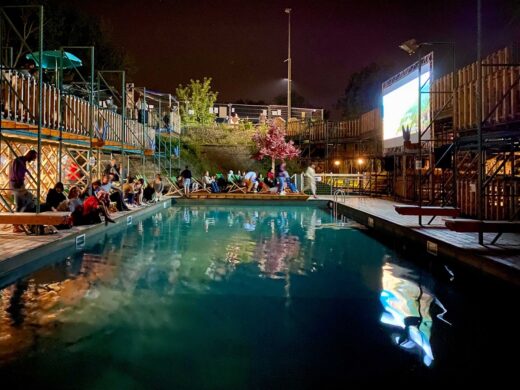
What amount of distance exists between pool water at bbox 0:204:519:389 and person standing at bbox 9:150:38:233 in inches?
65.6

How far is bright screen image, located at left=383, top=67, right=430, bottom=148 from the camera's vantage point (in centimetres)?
1717

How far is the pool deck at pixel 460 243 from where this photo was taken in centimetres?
657

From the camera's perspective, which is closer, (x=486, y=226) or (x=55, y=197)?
(x=486, y=226)

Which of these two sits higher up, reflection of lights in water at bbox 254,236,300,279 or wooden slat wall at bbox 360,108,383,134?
wooden slat wall at bbox 360,108,383,134

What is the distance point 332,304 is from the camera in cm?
601

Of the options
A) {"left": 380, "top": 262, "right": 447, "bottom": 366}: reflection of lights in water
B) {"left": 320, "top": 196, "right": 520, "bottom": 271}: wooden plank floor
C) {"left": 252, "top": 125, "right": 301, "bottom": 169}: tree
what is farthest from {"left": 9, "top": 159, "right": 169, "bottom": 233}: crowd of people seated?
{"left": 252, "top": 125, "right": 301, "bottom": 169}: tree

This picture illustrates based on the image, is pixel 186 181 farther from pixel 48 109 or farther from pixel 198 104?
pixel 198 104

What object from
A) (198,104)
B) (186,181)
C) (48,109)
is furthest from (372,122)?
(48,109)

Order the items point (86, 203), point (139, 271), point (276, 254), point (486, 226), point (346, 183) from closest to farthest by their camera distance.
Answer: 1. point (486, 226)
2. point (139, 271)
3. point (276, 254)
4. point (86, 203)
5. point (346, 183)

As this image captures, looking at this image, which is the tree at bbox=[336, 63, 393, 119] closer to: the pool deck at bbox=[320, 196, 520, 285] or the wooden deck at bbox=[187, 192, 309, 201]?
the wooden deck at bbox=[187, 192, 309, 201]

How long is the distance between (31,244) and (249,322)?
4.50 metres

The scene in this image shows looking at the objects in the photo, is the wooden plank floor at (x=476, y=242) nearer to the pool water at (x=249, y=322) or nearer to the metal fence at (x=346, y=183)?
the pool water at (x=249, y=322)

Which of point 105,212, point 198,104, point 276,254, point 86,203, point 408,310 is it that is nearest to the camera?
point 408,310

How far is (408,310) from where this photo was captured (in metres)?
5.73
